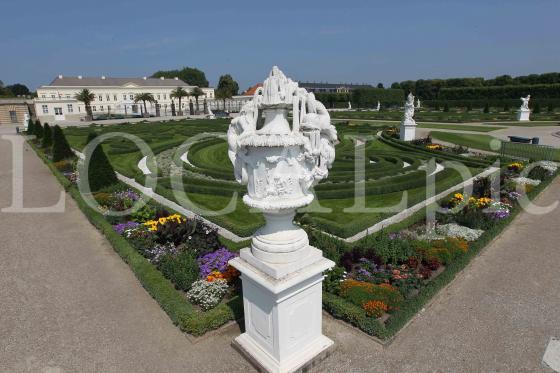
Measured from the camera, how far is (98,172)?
13.5 metres

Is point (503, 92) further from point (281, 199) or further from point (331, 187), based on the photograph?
point (281, 199)

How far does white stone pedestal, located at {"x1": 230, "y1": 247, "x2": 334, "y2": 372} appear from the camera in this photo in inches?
180

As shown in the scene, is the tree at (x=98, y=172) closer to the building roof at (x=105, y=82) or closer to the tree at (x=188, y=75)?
the building roof at (x=105, y=82)

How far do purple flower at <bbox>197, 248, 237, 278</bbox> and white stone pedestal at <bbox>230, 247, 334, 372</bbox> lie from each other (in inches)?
96.5

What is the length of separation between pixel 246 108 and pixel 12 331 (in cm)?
588

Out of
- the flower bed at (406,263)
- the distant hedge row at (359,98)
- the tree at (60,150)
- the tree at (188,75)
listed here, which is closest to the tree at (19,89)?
the tree at (188,75)

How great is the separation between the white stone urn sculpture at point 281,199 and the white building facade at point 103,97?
2623 inches

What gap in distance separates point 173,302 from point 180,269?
1024mm

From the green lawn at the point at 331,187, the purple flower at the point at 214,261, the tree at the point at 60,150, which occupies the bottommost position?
the purple flower at the point at 214,261

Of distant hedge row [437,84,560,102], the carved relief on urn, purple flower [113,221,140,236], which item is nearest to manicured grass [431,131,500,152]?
purple flower [113,221,140,236]

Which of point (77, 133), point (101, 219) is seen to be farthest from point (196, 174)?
point (77, 133)

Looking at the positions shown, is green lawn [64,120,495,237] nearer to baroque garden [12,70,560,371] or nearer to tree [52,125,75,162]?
baroque garden [12,70,560,371]

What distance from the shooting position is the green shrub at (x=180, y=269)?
7316mm

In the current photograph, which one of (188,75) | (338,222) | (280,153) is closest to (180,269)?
(280,153)
